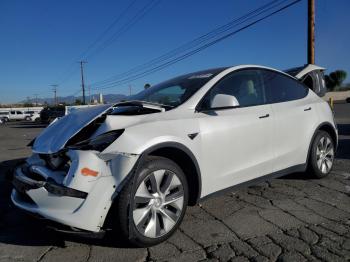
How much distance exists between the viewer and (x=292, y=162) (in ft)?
14.3

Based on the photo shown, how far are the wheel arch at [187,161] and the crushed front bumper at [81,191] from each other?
1.22 ft

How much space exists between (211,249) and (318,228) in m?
1.11

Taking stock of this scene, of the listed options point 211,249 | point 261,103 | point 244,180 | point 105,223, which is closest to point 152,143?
point 105,223

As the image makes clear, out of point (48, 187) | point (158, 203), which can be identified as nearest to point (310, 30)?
point (158, 203)

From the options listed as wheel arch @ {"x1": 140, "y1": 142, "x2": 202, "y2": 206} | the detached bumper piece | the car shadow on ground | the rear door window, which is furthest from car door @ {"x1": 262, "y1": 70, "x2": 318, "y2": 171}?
the detached bumper piece

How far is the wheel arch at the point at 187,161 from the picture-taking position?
3.11 metres

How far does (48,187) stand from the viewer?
277 cm

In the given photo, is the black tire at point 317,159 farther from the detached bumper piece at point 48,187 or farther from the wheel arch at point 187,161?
the detached bumper piece at point 48,187

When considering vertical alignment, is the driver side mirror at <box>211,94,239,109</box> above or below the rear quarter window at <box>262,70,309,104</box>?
below

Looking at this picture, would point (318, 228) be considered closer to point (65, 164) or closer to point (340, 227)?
point (340, 227)

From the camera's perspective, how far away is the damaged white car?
107 inches

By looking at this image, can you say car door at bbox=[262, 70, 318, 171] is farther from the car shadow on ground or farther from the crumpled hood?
the car shadow on ground

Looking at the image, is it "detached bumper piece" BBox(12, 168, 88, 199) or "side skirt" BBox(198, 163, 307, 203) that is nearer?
"detached bumper piece" BBox(12, 168, 88, 199)

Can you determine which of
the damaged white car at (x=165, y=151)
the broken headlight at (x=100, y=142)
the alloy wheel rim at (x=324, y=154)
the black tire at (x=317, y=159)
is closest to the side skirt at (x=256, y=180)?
the damaged white car at (x=165, y=151)
